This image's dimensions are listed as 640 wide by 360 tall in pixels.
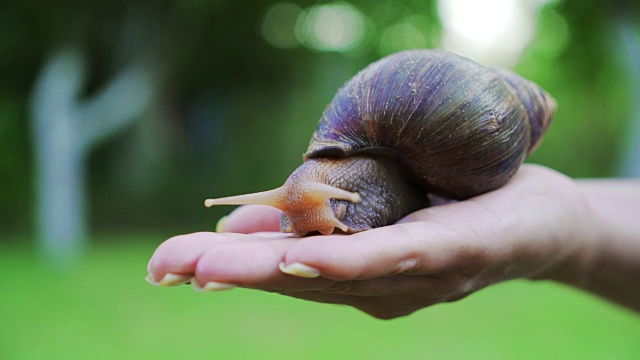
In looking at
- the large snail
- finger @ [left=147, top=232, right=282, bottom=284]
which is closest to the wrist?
the large snail

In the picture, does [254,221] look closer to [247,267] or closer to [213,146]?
[247,267]

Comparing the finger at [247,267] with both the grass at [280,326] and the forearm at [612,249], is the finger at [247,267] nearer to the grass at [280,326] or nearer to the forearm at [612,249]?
the forearm at [612,249]

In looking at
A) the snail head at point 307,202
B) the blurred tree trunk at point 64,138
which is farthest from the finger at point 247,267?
the blurred tree trunk at point 64,138

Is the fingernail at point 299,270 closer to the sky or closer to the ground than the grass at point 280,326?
closer to the sky

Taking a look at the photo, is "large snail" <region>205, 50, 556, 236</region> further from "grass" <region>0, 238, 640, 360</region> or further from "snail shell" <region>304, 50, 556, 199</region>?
"grass" <region>0, 238, 640, 360</region>

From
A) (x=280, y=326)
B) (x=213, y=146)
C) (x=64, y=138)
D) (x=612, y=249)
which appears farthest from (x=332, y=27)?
(x=612, y=249)

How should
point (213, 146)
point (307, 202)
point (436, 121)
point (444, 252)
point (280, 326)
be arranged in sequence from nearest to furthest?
point (444, 252), point (307, 202), point (436, 121), point (280, 326), point (213, 146)
